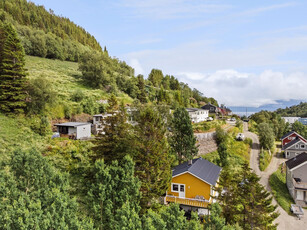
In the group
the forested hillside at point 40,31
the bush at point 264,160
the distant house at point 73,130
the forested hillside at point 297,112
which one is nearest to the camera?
the distant house at point 73,130

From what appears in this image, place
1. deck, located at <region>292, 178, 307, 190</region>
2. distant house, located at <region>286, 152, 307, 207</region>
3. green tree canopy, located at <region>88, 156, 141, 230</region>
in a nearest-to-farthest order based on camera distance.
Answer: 1. green tree canopy, located at <region>88, 156, 141, 230</region>
2. deck, located at <region>292, 178, 307, 190</region>
3. distant house, located at <region>286, 152, 307, 207</region>

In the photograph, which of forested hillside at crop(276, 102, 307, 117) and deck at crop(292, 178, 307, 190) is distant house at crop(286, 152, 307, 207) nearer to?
deck at crop(292, 178, 307, 190)

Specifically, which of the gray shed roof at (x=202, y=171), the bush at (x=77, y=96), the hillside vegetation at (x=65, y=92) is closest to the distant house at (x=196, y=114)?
the hillside vegetation at (x=65, y=92)

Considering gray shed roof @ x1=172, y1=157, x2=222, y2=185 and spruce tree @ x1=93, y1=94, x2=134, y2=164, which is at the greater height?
spruce tree @ x1=93, y1=94, x2=134, y2=164

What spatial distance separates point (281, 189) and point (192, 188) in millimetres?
21171

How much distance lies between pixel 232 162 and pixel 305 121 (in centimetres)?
12513

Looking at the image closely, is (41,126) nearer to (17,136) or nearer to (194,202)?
(17,136)

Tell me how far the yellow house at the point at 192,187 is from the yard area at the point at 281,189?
1304 cm

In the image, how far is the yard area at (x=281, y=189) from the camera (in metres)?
28.5

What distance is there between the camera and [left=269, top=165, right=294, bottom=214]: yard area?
2852 centimetres

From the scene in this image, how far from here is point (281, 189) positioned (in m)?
33.7

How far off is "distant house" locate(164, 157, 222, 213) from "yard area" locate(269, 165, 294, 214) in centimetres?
1304

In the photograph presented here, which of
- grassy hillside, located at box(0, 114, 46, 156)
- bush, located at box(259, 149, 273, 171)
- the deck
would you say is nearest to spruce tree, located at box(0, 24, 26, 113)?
grassy hillside, located at box(0, 114, 46, 156)

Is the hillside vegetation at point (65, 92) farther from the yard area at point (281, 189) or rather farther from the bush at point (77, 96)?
the yard area at point (281, 189)
